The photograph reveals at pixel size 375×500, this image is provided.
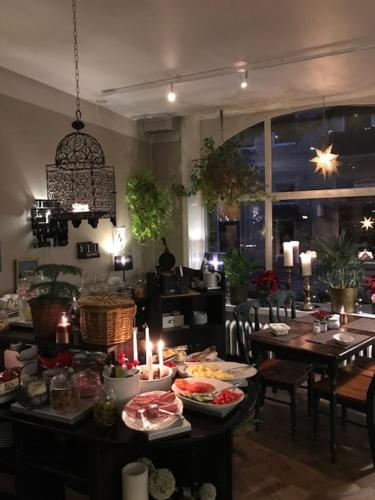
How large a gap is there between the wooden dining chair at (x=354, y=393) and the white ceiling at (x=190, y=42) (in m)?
2.28

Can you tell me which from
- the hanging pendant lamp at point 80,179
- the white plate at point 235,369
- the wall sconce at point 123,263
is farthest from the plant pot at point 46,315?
the wall sconce at point 123,263

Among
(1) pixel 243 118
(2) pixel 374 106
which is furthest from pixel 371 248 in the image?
(1) pixel 243 118

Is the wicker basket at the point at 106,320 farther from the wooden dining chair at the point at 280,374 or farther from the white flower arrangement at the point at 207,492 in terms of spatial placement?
the wooden dining chair at the point at 280,374

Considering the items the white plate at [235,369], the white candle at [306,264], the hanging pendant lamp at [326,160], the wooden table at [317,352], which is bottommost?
the wooden table at [317,352]

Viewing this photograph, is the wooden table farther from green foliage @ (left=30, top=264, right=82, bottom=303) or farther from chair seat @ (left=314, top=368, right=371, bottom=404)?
green foliage @ (left=30, top=264, right=82, bottom=303)

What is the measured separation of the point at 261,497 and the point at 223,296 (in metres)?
1.86

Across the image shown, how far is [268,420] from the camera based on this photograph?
3.52 metres

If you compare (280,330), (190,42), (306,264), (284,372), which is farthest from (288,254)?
(190,42)

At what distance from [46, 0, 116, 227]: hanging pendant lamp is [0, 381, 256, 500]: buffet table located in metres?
1.70

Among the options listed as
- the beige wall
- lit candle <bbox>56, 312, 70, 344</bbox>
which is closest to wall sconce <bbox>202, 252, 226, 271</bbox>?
the beige wall

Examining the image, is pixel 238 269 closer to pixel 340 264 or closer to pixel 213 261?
pixel 213 261

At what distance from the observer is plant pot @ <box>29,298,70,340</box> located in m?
2.00

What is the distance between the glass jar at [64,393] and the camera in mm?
1767

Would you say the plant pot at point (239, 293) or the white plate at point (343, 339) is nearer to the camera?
the white plate at point (343, 339)
